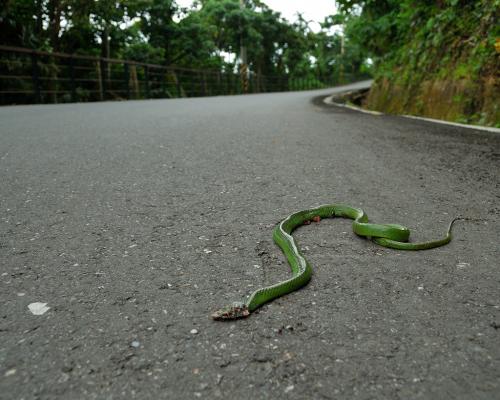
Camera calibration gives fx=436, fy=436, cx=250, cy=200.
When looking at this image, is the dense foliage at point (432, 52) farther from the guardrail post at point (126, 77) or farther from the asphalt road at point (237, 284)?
the guardrail post at point (126, 77)

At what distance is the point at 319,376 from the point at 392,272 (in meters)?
0.80

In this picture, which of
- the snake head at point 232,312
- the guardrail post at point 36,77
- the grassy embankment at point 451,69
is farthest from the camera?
the guardrail post at point 36,77

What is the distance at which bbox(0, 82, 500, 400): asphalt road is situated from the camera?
1.27 metres

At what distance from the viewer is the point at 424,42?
338 inches

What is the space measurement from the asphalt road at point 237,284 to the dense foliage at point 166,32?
9.77 meters

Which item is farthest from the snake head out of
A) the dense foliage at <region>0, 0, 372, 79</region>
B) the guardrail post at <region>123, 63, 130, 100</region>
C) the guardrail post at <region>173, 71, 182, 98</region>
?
the guardrail post at <region>173, 71, 182, 98</region>

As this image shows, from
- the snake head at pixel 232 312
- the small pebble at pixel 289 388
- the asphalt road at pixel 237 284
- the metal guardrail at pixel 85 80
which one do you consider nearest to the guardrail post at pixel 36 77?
the metal guardrail at pixel 85 80

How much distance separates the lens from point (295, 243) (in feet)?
7.11

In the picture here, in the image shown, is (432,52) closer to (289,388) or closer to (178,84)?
(289,388)

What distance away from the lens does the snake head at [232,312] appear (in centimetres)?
156

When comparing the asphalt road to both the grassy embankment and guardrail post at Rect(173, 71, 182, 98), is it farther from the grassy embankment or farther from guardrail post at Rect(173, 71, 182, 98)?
guardrail post at Rect(173, 71, 182, 98)

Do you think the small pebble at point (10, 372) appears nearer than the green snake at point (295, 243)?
Yes

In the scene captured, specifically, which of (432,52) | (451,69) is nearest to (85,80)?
(432,52)

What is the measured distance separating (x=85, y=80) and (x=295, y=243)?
50.9ft
